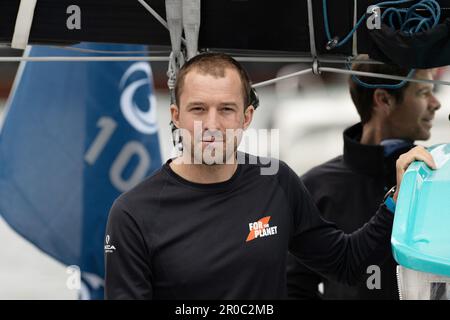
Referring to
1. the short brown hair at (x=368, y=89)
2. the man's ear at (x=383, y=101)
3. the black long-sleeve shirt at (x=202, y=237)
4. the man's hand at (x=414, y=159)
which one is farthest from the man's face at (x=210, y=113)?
the man's ear at (x=383, y=101)

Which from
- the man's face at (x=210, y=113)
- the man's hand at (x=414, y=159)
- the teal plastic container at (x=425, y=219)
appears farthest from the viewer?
the man's hand at (x=414, y=159)

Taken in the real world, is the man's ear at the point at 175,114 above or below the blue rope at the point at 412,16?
below

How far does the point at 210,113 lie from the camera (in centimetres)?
266

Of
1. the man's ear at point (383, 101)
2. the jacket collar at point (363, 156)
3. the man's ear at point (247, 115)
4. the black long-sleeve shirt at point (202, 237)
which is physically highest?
the man's ear at point (383, 101)

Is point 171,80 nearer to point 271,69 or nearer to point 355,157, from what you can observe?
point 355,157

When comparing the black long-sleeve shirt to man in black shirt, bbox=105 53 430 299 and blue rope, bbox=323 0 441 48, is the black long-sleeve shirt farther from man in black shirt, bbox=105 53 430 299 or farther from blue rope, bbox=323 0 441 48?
blue rope, bbox=323 0 441 48

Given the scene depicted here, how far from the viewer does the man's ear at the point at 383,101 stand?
400 centimetres

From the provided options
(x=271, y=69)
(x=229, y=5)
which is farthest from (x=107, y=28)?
(x=271, y=69)

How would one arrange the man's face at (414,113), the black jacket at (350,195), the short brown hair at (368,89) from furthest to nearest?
the man's face at (414,113), the black jacket at (350,195), the short brown hair at (368,89)

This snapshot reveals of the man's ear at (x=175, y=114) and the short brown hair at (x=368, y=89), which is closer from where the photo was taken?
the man's ear at (x=175, y=114)

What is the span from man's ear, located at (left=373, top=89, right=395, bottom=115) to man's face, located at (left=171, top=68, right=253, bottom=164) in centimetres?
140

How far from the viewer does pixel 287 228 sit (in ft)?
9.41

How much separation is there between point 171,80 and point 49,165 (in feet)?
6.71

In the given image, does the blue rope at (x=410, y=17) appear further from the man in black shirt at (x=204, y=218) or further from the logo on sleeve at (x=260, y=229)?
the logo on sleeve at (x=260, y=229)
